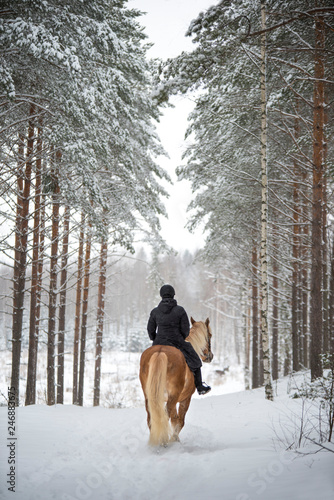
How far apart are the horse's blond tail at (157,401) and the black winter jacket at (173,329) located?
0.50 meters

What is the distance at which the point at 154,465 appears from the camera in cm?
350

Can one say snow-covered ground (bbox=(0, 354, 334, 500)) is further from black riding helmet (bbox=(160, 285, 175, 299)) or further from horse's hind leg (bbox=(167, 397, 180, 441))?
black riding helmet (bbox=(160, 285, 175, 299))

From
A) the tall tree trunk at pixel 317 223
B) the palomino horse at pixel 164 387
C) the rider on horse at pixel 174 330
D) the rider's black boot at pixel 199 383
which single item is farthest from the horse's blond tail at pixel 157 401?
the tall tree trunk at pixel 317 223

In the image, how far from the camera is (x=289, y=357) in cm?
1852

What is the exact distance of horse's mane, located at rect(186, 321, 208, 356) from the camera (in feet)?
18.7

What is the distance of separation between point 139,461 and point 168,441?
0.67 metres

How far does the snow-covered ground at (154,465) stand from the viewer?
271 cm

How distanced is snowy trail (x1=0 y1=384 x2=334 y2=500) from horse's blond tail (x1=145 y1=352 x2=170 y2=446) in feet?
0.53

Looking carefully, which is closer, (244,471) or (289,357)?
(244,471)

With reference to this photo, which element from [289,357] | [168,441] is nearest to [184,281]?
[289,357]

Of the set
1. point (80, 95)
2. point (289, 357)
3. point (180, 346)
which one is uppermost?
point (80, 95)

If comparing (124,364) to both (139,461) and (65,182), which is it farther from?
(139,461)

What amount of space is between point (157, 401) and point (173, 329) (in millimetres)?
1038

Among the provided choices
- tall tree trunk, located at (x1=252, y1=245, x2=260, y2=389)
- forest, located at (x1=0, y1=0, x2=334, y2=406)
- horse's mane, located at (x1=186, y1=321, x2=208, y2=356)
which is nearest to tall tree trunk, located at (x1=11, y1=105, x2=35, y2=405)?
forest, located at (x1=0, y1=0, x2=334, y2=406)
